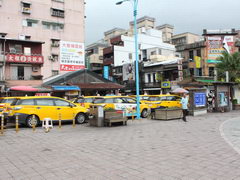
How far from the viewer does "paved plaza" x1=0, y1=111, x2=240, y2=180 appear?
16.1 ft

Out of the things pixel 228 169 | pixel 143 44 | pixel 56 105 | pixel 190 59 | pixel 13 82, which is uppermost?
pixel 143 44

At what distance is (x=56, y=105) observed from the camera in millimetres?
14000

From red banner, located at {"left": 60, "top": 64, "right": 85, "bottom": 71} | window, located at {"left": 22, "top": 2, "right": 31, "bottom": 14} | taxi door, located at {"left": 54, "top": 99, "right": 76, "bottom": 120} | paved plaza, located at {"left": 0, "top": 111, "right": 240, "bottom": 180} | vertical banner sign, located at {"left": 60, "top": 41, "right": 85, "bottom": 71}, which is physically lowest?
paved plaza, located at {"left": 0, "top": 111, "right": 240, "bottom": 180}

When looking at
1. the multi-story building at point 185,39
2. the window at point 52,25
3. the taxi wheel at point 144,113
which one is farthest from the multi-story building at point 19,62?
the multi-story building at point 185,39

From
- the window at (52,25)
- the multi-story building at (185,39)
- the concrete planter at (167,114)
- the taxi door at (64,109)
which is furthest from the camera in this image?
the multi-story building at (185,39)

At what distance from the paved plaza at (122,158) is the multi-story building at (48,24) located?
33.4 metres

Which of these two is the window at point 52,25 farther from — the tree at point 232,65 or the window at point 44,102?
the window at point 44,102

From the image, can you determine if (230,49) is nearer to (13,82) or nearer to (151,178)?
(13,82)

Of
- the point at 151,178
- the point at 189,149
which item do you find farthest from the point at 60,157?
the point at 189,149

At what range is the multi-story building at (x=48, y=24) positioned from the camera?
123 feet

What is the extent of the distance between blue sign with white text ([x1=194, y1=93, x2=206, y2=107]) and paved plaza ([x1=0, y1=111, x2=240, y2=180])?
9554mm

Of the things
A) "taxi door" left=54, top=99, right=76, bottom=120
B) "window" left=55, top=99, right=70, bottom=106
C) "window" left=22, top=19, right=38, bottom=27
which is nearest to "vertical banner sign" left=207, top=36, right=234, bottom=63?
"window" left=22, top=19, right=38, bottom=27

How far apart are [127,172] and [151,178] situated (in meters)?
0.62

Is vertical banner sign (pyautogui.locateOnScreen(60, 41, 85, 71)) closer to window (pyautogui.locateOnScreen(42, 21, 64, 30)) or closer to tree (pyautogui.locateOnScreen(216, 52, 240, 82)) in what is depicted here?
window (pyautogui.locateOnScreen(42, 21, 64, 30))
